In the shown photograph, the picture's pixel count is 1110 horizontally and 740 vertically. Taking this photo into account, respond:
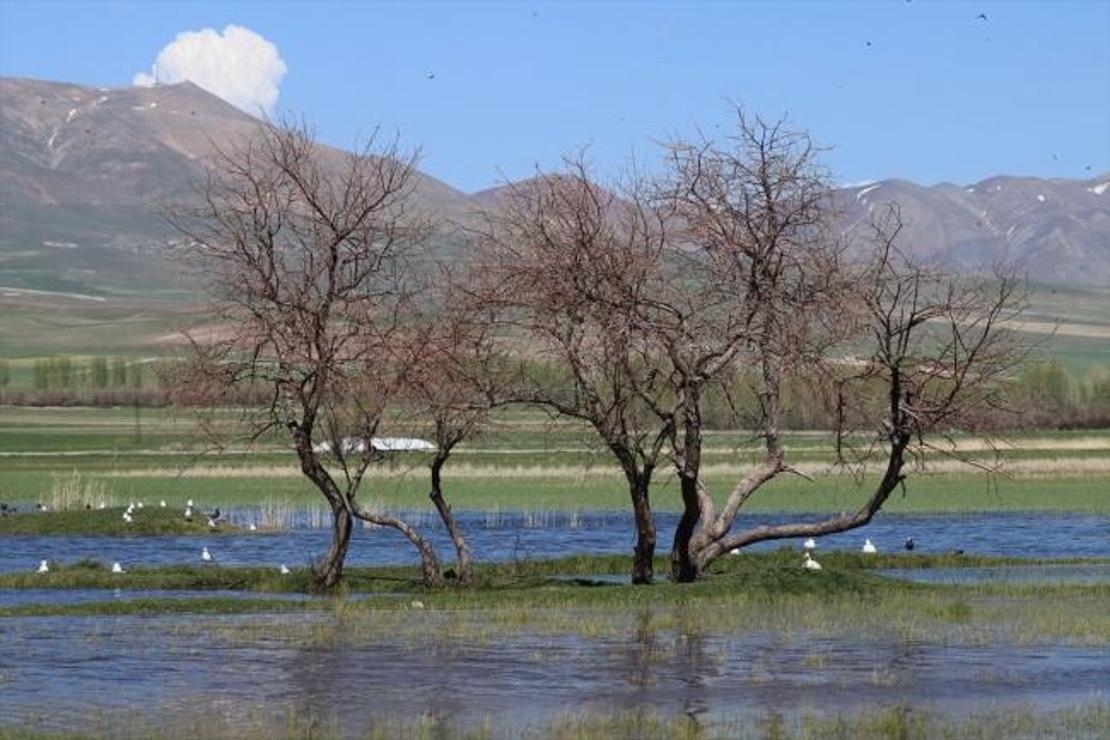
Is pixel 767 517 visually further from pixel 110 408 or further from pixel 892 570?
pixel 110 408

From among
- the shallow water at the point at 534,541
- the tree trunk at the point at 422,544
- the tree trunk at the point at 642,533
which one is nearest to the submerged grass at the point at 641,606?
the tree trunk at the point at 422,544

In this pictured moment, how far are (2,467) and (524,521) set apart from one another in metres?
41.5

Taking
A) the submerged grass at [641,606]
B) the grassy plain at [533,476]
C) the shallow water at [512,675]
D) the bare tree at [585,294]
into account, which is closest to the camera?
the shallow water at [512,675]

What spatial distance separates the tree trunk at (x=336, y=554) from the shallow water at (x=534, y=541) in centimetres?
888

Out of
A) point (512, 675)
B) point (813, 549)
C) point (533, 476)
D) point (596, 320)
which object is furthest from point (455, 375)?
point (533, 476)

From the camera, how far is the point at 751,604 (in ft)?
133

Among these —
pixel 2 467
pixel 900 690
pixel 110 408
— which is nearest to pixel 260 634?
pixel 900 690

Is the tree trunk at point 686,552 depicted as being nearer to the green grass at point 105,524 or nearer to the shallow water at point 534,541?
the shallow water at point 534,541

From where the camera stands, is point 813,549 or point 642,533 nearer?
point 642,533

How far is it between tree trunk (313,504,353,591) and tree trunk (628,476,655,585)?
6216mm

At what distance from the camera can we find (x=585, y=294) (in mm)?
42406

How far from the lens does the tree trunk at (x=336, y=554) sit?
44.6 meters

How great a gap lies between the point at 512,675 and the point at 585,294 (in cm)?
1262

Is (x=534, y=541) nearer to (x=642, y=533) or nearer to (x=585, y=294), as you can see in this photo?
(x=642, y=533)
